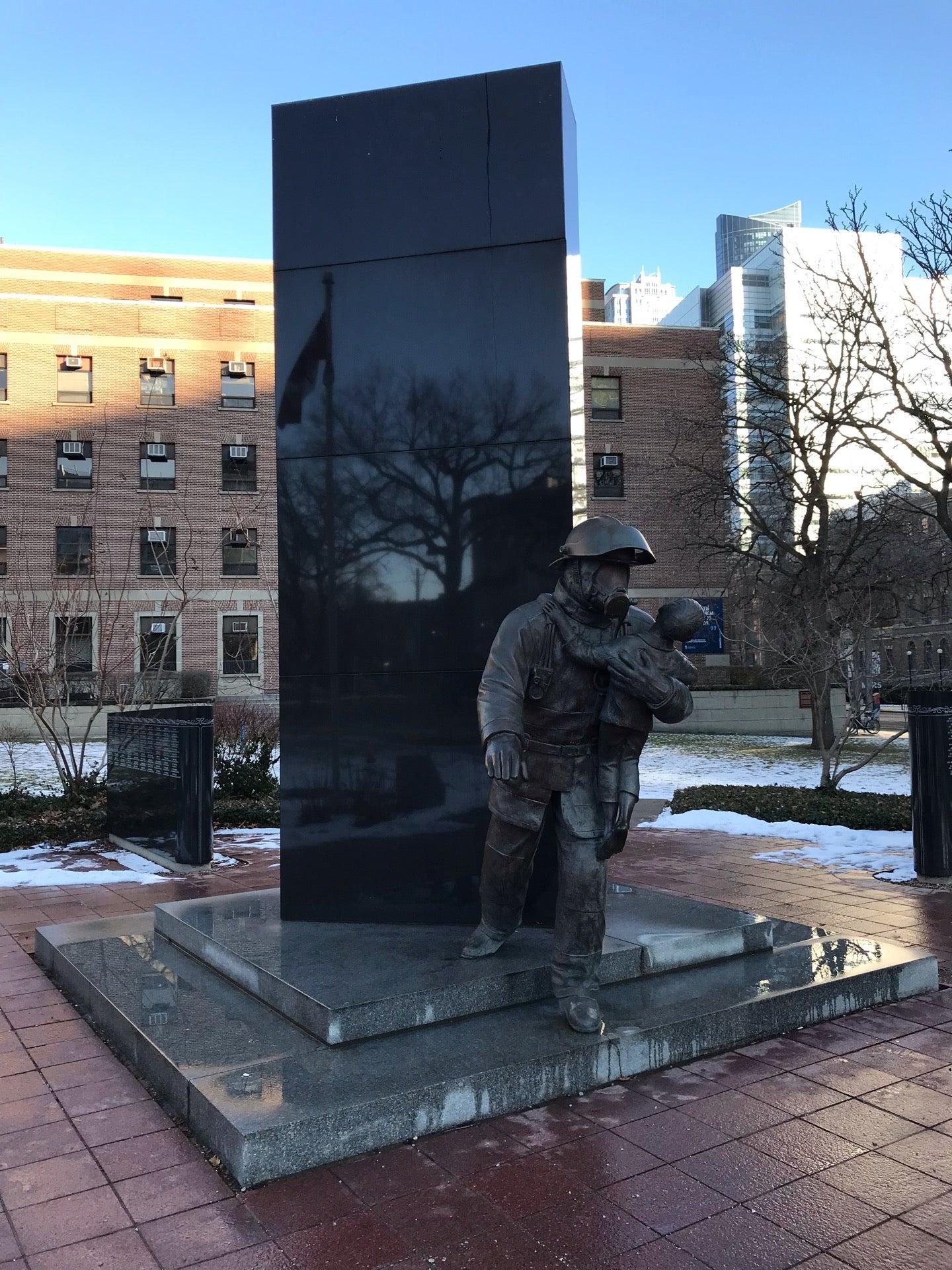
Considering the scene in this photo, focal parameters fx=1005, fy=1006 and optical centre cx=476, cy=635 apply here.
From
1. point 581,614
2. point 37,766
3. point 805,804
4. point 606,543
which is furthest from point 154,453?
point 606,543

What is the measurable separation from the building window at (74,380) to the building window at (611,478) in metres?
18.8

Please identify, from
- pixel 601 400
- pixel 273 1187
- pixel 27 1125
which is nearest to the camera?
pixel 273 1187

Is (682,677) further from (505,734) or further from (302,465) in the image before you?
(302,465)

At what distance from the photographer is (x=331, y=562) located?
5879mm

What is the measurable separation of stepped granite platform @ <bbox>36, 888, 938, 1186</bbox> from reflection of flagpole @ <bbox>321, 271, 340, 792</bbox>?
1058 millimetres

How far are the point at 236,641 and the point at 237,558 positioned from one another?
305 centimetres

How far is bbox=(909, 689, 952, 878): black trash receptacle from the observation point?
8.16 m

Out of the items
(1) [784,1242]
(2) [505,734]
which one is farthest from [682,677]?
(1) [784,1242]

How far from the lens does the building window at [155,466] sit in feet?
120

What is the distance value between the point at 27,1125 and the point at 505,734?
2.39 m

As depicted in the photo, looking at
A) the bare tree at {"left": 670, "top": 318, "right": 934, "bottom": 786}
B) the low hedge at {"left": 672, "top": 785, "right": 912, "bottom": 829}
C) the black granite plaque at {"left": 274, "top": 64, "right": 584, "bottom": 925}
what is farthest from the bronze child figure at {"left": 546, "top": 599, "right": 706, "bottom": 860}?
the bare tree at {"left": 670, "top": 318, "right": 934, "bottom": 786}

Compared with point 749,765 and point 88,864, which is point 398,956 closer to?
point 88,864

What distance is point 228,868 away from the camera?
970 centimetres

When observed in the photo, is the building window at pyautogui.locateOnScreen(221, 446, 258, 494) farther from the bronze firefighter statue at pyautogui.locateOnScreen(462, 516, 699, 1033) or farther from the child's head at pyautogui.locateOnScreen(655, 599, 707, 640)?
the child's head at pyautogui.locateOnScreen(655, 599, 707, 640)
